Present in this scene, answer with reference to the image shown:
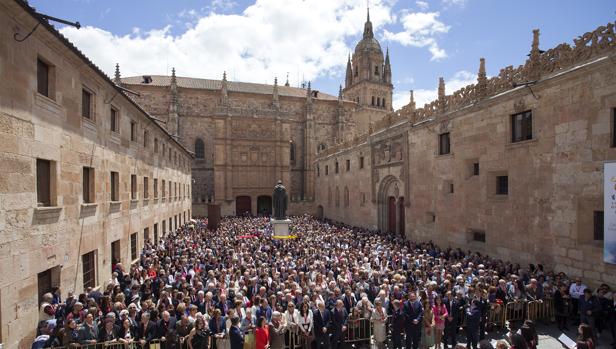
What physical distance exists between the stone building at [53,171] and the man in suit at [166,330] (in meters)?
2.72

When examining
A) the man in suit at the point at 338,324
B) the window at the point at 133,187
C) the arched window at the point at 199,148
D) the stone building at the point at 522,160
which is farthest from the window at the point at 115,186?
the arched window at the point at 199,148

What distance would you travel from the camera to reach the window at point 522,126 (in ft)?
43.2

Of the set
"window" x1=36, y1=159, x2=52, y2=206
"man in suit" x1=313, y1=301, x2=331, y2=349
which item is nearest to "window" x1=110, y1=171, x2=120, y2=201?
"window" x1=36, y1=159, x2=52, y2=206

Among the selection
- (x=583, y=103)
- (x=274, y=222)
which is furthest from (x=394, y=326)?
(x=274, y=222)

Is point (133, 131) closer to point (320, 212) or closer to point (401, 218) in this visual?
point (401, 218)

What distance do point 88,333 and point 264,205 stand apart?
127 feet

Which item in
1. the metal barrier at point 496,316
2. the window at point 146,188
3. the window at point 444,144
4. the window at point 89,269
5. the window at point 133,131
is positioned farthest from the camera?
the window at point 444,144

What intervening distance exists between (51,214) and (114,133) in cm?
513

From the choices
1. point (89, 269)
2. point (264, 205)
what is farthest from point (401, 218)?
point (264, 205)

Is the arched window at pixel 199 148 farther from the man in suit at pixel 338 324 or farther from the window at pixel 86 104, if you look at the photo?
the man in suit at pixel 338 324

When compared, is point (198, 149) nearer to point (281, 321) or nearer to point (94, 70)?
point (94, 70)

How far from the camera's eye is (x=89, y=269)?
1069 cm

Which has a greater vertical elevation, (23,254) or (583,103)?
(583,103)

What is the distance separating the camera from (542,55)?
12.5m
